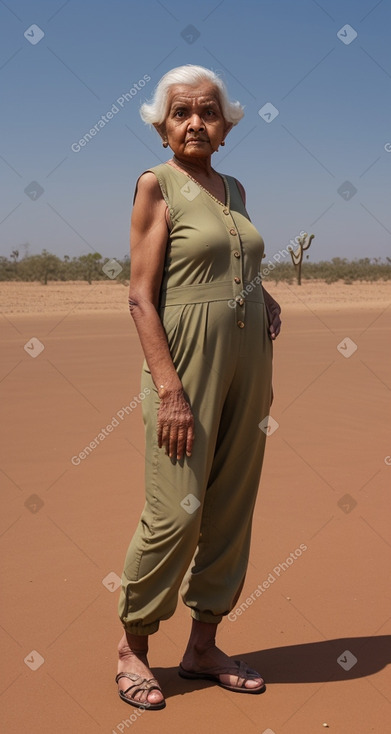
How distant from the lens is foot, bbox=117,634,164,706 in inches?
105

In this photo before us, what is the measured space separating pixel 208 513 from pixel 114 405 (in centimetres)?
449

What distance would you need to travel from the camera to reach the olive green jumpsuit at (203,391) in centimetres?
257

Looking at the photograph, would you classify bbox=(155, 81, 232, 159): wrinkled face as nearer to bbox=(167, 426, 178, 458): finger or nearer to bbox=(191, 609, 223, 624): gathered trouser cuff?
bbox=(167, 426, 178, 458): finger

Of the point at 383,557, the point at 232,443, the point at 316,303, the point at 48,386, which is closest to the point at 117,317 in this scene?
the point at 316,303

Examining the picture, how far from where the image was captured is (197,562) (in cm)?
279

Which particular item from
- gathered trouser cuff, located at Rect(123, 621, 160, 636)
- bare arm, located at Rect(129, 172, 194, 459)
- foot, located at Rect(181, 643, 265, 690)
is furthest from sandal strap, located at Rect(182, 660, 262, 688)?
bare arm, located at Rect(129, 172, 194, 459)

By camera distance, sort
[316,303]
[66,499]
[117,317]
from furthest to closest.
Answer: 1. [316,303]
2. [117,317]
3. [66,499]

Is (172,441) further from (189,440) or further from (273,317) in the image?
(273,317)

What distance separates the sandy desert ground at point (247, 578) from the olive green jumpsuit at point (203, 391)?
1.17 ft

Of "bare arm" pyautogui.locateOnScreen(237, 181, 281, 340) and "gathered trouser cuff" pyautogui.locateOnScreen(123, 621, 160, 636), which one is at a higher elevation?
"bare arm" pyautogui.locateOnScreen(237, 181, 281, 340)

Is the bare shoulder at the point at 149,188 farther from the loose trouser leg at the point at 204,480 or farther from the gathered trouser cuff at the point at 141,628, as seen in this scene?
the gathered trouser cuff at the point at 141,628

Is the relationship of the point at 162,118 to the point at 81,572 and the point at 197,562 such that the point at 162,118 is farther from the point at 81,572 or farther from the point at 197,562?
the point at 81,572

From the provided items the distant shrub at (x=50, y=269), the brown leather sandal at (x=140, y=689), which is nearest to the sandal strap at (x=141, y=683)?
the brown leather sandal at (x=140, y=689)

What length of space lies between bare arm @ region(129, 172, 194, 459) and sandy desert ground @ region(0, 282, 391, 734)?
877 millimetres
